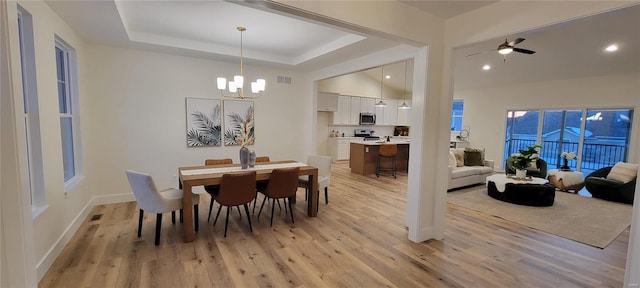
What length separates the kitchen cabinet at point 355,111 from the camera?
8.97 m

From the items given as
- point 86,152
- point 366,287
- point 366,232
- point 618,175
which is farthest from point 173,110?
point 618,175

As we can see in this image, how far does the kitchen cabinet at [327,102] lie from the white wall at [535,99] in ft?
13.2

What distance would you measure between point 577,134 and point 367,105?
216 inches

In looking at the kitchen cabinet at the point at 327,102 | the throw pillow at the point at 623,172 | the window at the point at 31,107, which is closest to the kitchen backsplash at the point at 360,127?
the kitchen cabinet at the point at 327,102

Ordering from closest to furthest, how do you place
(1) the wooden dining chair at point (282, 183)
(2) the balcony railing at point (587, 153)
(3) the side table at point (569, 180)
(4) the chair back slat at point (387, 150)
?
(1) the wooden dining chair at point (282, 183), (3) the side table at point (569, 180), (2) the balcony railing at point (587, 153), (4) the chair back slat at point (387, 150)

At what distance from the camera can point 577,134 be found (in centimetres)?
658

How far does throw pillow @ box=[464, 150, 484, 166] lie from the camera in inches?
240

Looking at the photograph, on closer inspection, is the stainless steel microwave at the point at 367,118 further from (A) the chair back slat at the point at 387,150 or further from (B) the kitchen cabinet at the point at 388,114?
(A) the chair back slat at the point at 387,150

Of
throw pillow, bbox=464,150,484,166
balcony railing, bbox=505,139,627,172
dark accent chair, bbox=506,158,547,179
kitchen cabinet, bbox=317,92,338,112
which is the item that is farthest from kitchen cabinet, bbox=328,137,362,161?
balcony railing, bbox=505,139,627,172

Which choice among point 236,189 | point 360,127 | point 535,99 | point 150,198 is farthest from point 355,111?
point 150,198

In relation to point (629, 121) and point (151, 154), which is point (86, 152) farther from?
point (629, 121)

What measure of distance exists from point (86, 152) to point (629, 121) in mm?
10125

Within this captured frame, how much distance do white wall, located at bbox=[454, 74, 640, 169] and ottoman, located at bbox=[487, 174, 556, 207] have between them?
9.42 ft

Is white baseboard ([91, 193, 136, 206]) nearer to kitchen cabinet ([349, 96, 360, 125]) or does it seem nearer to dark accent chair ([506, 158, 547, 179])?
kitchen cabinet ([349, 96, 360, 125])
